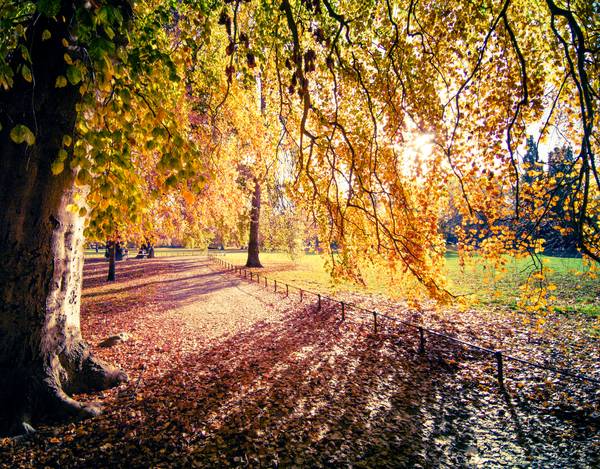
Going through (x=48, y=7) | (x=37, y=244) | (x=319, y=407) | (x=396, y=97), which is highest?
(x=396, y=97)

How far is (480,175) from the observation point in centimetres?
583

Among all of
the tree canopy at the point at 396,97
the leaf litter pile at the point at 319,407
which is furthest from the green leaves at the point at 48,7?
the leaf litter pile at the point at 319,407

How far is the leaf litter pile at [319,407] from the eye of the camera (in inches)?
165

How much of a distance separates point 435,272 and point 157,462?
232 inches

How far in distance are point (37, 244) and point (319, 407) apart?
489cm

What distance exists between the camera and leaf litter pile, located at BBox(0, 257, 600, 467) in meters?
4.20

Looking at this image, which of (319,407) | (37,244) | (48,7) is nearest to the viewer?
(48,7)

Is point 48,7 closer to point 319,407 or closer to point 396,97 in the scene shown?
point 396,97

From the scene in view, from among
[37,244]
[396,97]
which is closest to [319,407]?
[37,244]

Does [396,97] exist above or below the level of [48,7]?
above

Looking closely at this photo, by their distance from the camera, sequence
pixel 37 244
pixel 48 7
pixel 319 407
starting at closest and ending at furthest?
pixel 48 7
pixel 37 244
pixel 319 407

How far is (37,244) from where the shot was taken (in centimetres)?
415

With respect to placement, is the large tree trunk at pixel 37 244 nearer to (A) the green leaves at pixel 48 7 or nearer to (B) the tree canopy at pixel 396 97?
(B) the tree canopy at pixel 396 97

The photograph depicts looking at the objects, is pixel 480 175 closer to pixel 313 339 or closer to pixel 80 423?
pixel 313 339
